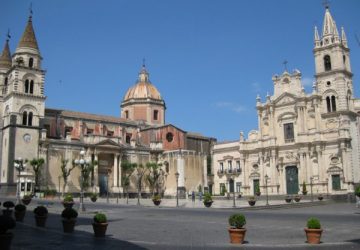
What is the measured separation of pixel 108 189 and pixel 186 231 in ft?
158

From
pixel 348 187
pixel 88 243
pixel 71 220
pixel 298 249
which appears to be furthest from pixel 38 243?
pixel 348 187

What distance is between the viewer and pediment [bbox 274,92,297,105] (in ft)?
188

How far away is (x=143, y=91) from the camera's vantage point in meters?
79.4

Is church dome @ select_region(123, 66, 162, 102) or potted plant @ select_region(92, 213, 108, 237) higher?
church dome @ select_region(123, 66, 162, 102)

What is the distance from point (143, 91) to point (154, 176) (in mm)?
20050

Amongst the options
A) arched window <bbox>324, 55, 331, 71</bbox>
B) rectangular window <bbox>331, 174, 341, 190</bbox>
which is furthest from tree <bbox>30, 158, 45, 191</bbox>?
arched window <bbox>324, 55, 331, 71</bbox>

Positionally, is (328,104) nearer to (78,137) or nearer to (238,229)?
(78,137)

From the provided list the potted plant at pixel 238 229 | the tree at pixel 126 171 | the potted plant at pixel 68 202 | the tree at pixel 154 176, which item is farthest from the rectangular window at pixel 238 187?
the potted plant at pixel 238 229

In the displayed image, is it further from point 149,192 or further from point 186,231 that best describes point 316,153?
point 186,231

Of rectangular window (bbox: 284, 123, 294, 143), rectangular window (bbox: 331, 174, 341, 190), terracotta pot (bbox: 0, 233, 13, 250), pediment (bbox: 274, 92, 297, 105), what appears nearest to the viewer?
terracotta pot (bbox: 0, 233, 13, 250)

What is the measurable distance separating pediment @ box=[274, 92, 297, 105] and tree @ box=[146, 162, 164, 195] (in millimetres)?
21419

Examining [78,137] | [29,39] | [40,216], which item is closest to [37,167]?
[78,137]

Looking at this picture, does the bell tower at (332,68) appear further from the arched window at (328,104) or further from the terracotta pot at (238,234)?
the terracotta pot at (238,234)

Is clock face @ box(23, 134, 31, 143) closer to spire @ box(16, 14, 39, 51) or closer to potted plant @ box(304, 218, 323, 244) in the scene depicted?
spire @ box(16, 14, 39, 51)
